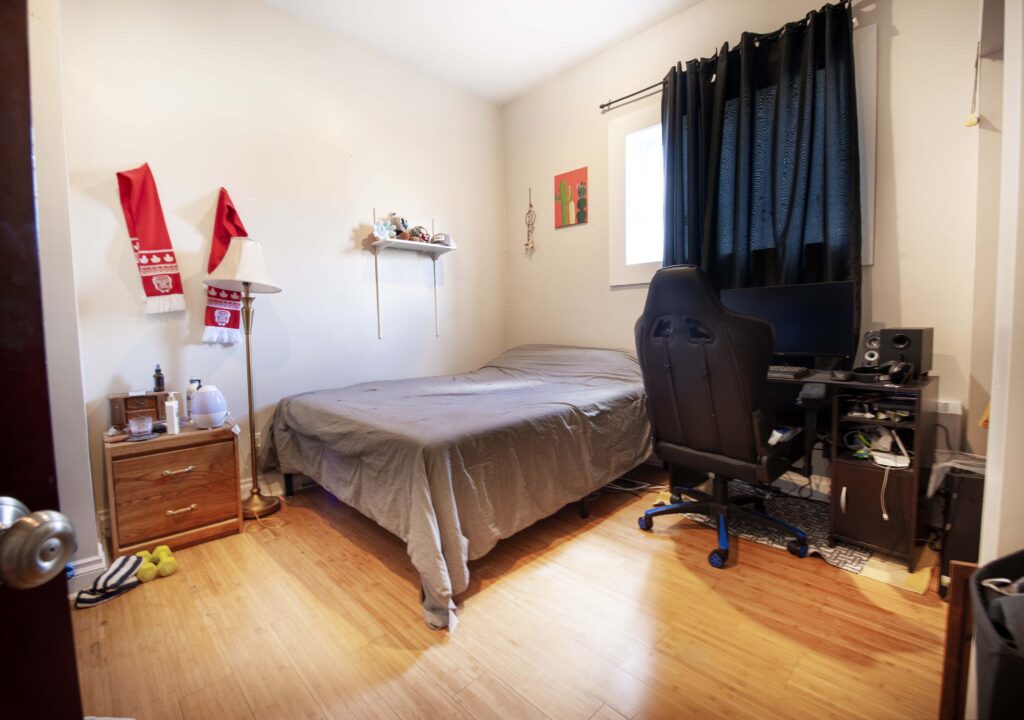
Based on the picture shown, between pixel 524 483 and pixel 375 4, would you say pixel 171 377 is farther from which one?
pixel 375 4

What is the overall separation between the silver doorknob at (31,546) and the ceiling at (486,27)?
337 centimetres

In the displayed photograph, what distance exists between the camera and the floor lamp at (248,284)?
2.23 m

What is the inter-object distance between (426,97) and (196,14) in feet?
5.10

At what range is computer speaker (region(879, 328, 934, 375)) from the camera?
183 cm

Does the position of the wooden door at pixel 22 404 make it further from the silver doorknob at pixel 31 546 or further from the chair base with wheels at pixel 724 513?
the chair base with wheels at pixel 724 513

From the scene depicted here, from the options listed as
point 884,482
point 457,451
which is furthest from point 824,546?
point 457,451

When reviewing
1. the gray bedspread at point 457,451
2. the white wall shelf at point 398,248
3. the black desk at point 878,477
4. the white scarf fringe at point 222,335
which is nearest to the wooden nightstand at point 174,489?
the gray bedspread at point 457,451

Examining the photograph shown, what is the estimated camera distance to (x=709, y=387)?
175 cm

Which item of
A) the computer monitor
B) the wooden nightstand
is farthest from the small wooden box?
the computer monitor

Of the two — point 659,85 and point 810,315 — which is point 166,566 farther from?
point 659,85

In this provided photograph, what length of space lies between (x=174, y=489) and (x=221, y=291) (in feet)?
3.69

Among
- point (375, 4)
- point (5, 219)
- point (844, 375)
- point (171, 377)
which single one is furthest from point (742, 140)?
point (171, 377)

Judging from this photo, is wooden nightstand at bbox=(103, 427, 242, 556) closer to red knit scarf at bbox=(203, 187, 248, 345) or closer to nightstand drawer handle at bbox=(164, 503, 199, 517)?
nightstand drawer handle at bbox=(164, 503, 199, 517)

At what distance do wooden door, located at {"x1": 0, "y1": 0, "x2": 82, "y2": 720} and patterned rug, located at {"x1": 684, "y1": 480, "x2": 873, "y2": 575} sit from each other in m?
2.31
